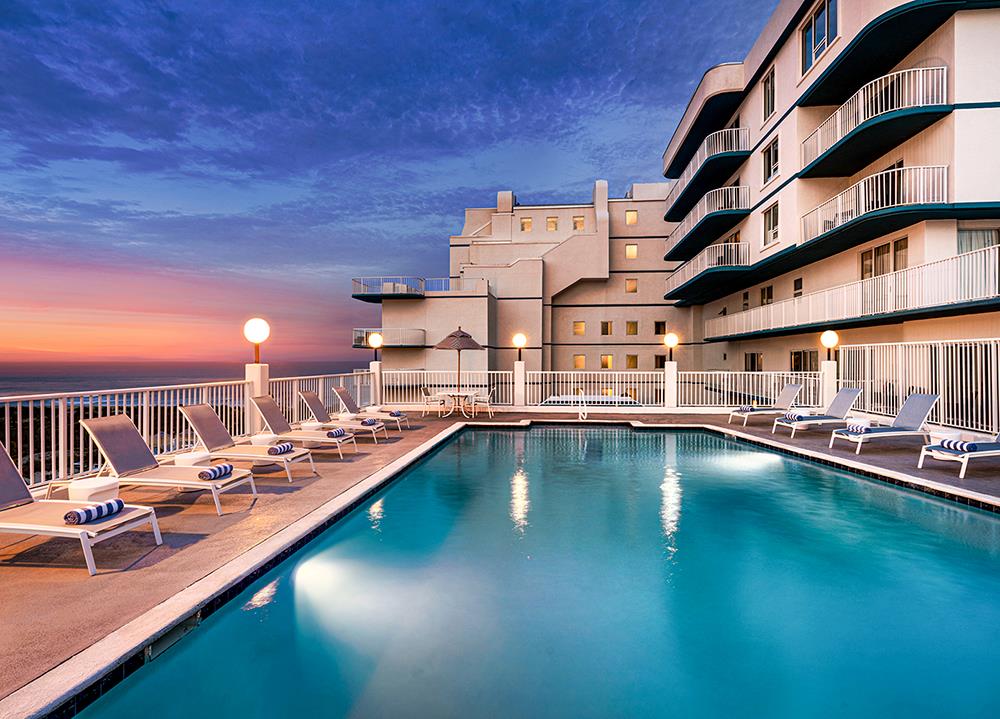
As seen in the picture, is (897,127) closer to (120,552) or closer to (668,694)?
(668,694)

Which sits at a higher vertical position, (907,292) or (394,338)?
(907,292)

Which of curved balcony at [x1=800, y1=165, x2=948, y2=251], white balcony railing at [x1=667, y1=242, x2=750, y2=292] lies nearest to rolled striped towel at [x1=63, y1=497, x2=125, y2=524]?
curved balcony at [x1=800, y1=165, x2=948, y2=251]

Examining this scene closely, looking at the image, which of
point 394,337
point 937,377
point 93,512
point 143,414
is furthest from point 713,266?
point 93,512

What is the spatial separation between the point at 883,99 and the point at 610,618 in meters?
18.2

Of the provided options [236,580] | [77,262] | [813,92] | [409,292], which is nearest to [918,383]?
[813,92]

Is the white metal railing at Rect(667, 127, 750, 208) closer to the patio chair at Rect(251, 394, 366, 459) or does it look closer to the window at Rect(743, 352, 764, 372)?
the window at Rect(743, 352, 764, 372)

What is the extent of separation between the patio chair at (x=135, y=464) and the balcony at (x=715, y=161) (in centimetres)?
2499

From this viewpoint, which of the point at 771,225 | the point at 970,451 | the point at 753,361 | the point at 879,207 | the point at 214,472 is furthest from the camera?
the point at 753,361

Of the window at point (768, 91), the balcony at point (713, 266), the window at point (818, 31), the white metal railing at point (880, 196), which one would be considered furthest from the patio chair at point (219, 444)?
the window at point (768, 91)

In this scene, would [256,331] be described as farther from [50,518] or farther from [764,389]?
[764,389]

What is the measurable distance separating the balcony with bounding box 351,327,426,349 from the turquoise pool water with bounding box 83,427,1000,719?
82.1 ft

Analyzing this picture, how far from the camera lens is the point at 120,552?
4.63 m

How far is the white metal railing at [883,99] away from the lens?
14695mm

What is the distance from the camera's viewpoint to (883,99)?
52.9ft
